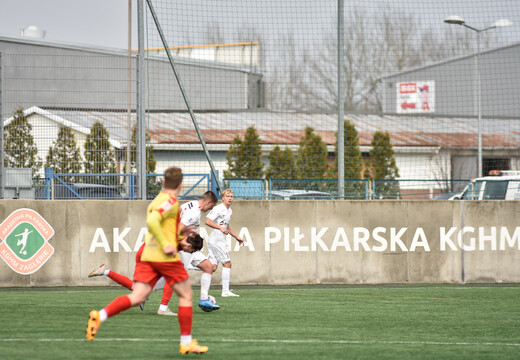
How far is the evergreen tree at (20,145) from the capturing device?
15172 millimetres

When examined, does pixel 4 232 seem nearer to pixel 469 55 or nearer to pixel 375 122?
pixel 469 55

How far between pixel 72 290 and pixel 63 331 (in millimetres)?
6134

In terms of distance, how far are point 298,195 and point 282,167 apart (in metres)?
2.53

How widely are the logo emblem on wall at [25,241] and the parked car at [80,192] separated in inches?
19.2

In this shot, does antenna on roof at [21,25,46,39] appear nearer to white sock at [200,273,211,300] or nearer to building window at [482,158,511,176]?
building window at [482,158,511,176]

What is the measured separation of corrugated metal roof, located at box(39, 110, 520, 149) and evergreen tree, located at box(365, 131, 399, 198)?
1.44 metres

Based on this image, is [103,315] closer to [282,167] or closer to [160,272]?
[160,272]

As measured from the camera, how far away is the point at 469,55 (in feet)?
78.5

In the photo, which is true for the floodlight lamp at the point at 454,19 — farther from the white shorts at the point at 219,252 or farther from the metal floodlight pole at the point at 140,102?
the white shorts at the point at 219,252

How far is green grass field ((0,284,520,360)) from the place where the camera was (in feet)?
24.0

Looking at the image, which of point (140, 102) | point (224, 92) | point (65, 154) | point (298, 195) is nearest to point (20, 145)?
point (65, 154)

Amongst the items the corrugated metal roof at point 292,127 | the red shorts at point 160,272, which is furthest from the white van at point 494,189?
the red shorts at point 160,272

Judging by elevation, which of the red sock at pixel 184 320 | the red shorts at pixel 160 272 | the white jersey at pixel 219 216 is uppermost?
the white jersey at pixel 219 216

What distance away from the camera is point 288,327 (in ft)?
29.5
